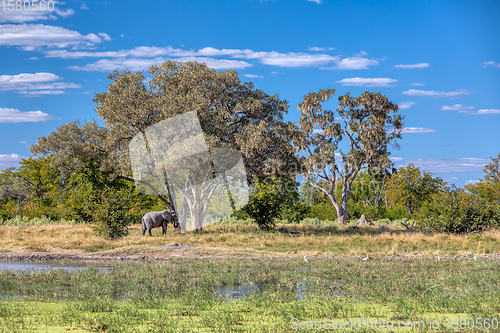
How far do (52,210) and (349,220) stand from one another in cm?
2994

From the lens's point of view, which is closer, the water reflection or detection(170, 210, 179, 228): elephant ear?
the water reflection

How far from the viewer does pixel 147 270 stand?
15758 mm

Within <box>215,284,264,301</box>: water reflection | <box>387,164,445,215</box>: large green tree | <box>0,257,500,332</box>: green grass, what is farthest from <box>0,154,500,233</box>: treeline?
<box>215,284,264,301</box>: water reflection

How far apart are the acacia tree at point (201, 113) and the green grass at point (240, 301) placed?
13.4m

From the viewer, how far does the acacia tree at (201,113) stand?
30.1 m

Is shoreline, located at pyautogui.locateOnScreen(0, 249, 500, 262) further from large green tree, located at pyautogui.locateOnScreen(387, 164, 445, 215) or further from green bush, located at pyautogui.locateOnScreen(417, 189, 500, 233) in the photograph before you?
large green tree, located at pyautogui.locateOnScreen(387, 164, 445, 215)

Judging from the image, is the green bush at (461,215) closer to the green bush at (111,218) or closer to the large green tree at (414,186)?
the green bush at (111,218)

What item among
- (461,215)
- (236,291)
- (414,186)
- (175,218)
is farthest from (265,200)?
(414,186)

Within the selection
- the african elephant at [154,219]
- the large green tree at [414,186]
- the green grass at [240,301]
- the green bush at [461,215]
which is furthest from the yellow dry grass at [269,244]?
the large green tree at [414,186]

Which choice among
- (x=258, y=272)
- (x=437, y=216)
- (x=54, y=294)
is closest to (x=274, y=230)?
(x=437, y=216)

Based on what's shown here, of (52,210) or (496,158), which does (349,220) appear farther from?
(496,158)

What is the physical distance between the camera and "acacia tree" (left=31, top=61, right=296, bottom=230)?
1184 inches

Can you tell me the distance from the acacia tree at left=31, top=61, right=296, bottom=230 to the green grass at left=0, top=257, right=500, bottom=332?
13378 millimetres

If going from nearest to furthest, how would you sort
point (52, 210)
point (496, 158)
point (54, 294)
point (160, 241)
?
point (54, 294)
point (160, 241)
point (52, 210)
point (496, 158)
